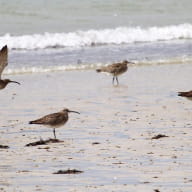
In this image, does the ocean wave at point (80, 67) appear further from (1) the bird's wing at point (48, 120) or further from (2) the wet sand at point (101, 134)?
(1) the bird's wing at point (48, 120)

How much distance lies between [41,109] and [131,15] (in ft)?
55.7

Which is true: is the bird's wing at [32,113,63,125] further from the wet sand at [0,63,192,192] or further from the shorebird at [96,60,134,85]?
the shorebird at [96,60,134,85]

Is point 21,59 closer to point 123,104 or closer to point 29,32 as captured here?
point 29,32

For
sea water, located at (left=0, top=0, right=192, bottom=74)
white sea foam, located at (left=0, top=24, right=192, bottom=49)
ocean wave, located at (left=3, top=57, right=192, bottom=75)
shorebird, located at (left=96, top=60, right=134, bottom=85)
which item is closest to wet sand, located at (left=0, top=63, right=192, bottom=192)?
shorebird, located at (left=96, top=60, right=134, bottom=85)

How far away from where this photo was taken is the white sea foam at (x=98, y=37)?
2280cm

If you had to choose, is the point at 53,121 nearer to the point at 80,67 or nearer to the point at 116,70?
the point at 116,70

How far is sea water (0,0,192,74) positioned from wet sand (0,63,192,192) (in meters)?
2.65

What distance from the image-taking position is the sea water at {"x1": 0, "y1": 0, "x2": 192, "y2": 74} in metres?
19.5

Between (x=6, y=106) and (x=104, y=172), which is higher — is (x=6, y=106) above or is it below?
above

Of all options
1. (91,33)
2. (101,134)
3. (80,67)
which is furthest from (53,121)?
(91,33)

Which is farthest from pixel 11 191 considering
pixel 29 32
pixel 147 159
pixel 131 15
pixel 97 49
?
pixel 131 15

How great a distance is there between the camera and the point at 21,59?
64.6 ft

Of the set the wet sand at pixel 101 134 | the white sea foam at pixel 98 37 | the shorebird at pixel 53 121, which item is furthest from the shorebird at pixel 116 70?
the white sea foam at pixel 98 37

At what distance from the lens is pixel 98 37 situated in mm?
23875
